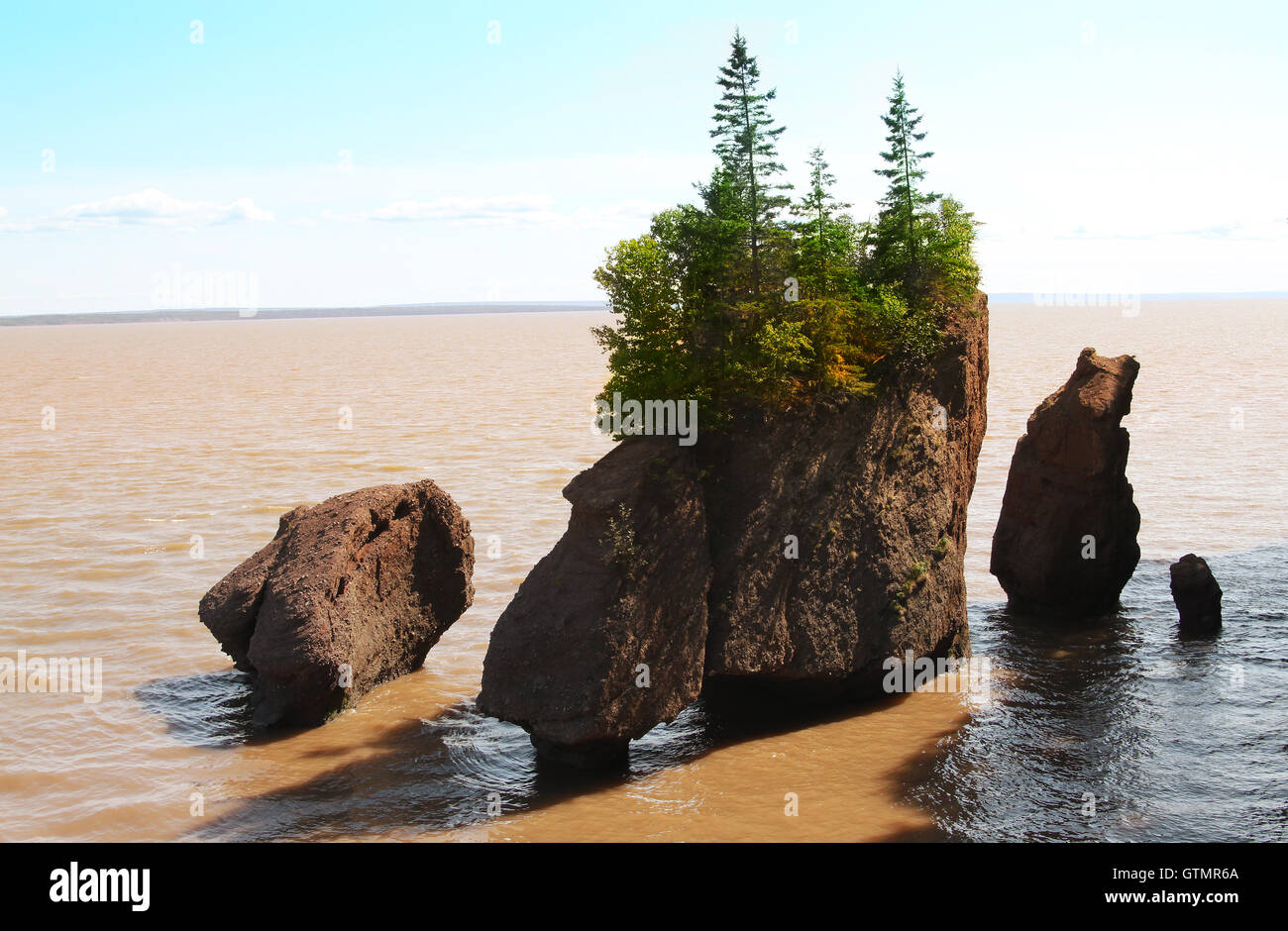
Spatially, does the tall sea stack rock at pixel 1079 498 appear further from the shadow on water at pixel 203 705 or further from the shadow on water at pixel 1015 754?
the shadow on water at pixel 203 705

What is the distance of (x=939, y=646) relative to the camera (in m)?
20.7

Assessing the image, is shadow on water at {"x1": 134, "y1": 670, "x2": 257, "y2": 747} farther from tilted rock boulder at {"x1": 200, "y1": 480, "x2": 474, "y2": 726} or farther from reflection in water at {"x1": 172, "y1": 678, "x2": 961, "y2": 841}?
reflection in water at {"x1": 172, "y1": 678, "x2": 961, "y2": 841}

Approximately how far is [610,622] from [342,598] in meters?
5.59

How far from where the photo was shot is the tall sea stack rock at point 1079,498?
927 inches

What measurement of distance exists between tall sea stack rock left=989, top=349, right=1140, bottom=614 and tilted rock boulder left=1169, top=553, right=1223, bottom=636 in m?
1.38

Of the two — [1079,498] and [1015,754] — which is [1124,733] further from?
[1079,498]

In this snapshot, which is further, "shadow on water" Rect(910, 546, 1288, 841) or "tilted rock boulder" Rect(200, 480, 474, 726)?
"tilted rock boulder" Rect(200, 480, 474, 726)

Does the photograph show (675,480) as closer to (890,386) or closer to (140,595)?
(890,386)

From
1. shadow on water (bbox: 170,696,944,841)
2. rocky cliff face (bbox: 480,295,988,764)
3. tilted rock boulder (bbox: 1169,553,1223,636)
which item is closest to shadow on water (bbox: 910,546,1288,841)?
tilted rock boulder (bbox: 1169,553,1223,636)

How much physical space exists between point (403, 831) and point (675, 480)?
669 centimetres

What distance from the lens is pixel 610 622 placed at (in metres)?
16.3

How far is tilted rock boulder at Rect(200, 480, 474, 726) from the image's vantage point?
60.5 ft

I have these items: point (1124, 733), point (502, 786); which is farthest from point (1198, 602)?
point (502, 786)

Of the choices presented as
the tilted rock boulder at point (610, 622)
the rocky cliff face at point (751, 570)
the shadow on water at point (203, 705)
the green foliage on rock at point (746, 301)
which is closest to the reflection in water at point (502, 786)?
the rocky cliff face at point (751, 570)
